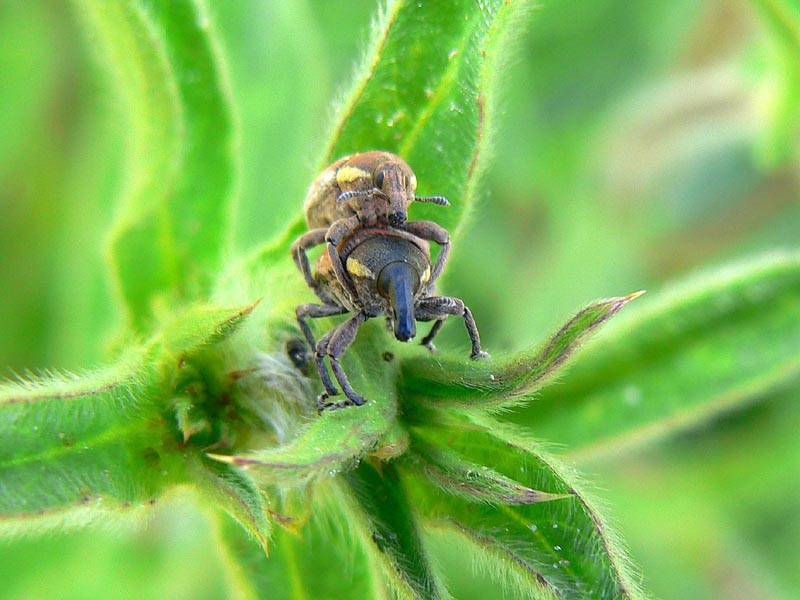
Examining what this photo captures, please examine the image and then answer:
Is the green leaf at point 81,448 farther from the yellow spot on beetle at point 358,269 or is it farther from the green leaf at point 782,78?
the green leaf at point 782,78

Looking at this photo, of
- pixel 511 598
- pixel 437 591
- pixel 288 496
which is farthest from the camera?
pixel 511 598

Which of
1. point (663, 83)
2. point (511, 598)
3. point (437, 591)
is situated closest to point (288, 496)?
point (437, 591)

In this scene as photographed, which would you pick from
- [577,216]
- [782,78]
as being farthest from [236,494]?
[577,216]

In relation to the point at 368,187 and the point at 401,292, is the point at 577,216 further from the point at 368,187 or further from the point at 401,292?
the point at 401,292

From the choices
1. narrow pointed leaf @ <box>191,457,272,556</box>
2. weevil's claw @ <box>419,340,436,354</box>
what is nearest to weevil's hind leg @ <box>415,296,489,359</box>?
weevil's claw @ <box>419,340,436,354</box>

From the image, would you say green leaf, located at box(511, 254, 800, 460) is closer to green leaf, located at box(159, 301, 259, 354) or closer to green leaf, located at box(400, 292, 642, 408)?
green leaf, located at box(400, 292, 642, 408)

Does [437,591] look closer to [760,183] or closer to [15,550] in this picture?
[15,550]
